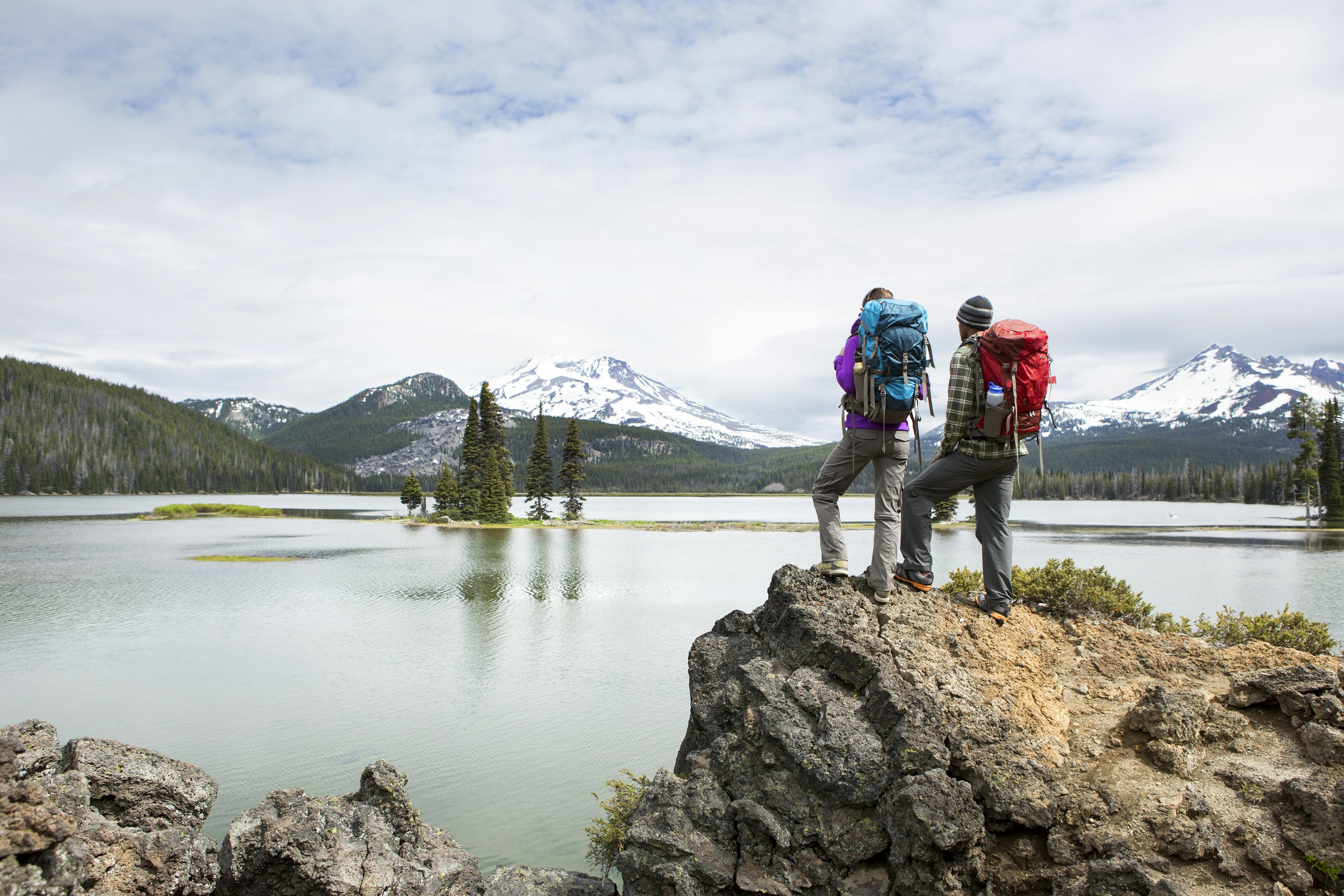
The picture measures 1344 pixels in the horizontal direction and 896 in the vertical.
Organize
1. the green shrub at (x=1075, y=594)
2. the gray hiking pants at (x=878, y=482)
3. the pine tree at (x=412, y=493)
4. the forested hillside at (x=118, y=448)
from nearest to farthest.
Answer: the gray hiking pants at (x=878, y=482) < the green shrub at (x=1075, y=594) < the pine tree at (x=412, y=493) < the forested hillside at (x=118, y=448)

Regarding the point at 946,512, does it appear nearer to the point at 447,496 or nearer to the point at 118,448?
the point at 447,496

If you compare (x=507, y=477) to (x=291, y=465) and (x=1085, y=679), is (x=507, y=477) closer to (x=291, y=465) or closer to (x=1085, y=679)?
(x=1085, y=679)

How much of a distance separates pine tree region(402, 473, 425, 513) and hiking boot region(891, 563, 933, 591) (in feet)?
238

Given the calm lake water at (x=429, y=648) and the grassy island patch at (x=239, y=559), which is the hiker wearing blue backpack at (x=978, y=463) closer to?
the calm lake water at (x=429, y=648)

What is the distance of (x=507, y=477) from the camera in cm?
7069

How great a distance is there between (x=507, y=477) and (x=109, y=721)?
196 ft

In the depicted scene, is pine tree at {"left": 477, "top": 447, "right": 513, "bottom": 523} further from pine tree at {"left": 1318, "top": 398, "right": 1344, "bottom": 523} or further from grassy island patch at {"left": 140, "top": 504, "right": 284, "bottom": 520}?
pine tree at {"left": 1318, "top": 398, "right": 1344, "bottom": 523}

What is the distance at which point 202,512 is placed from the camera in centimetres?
7825

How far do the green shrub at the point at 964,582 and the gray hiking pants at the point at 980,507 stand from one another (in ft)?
5.41

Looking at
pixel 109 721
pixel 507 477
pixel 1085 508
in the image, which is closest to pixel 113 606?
pixel 109 721

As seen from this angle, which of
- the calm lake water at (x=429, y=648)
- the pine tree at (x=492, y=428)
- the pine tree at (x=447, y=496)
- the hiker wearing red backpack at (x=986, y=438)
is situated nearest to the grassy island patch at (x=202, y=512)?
the pine tree at (x=447, y=496)

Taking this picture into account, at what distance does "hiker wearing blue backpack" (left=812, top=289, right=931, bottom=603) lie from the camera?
6340 millimetres

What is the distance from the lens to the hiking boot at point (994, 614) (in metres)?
6.85

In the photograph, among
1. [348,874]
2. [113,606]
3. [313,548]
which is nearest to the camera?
[348,874]
